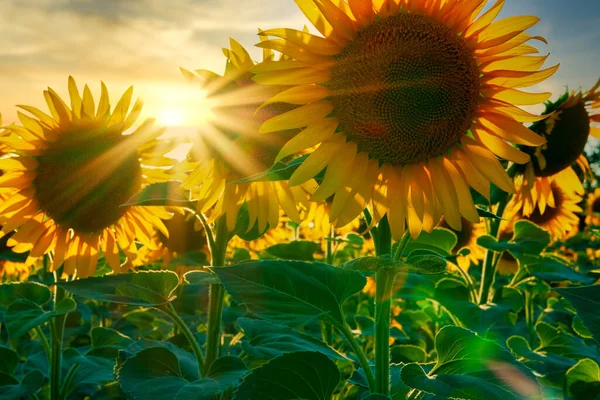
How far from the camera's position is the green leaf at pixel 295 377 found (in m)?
1.12

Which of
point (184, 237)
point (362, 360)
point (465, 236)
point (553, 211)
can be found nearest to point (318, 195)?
point (362, 360)

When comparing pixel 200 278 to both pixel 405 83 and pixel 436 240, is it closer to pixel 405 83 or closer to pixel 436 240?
pixel 405 83

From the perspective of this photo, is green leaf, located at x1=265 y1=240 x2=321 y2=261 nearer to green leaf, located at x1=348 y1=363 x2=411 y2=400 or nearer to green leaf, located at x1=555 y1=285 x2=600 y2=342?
green leaf, located at x1=348 y1=363 x2=411 y2=400

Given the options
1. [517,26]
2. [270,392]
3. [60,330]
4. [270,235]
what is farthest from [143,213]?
[270,235]

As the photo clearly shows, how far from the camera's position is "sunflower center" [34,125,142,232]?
226 cm

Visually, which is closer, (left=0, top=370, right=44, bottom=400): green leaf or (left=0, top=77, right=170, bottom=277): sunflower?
(left=0, top=370, right=44, bottom=400): green leaf

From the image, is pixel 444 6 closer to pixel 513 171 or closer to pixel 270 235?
pixel 513 171

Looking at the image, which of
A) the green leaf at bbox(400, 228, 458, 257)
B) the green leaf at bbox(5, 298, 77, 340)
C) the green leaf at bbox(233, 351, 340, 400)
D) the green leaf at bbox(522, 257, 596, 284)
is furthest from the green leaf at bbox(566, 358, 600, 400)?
the green leaf at bbox(5, 298, 77, 340)

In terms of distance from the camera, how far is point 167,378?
138cm

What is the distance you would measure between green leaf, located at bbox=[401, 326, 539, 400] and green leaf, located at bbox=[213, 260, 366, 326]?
0.21 meters

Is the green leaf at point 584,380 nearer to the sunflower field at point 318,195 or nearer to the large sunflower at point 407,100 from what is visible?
the sunflower field at point 318,195

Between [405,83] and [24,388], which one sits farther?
[24,388]

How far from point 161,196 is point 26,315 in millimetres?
755

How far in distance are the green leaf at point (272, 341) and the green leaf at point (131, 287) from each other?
0.75 ft
